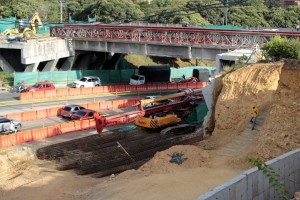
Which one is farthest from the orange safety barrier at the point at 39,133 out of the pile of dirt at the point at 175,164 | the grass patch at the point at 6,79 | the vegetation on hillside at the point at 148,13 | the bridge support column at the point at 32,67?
the vegetation on hillside at the point at 148,13

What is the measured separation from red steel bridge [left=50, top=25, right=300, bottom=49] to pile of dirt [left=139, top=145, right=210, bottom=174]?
21.5 meters

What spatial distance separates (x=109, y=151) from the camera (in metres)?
32.8

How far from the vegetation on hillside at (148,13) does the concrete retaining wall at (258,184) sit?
71.3 meters

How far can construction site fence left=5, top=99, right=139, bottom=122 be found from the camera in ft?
134

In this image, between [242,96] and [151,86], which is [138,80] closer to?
[151,86]

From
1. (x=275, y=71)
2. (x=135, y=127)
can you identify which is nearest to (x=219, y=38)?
(x=135, y=127)

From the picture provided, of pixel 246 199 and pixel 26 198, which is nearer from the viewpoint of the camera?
pixel 246 199

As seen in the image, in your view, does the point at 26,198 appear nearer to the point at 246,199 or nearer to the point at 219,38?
the point at 246,199

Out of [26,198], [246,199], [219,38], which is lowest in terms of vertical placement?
[26,198]

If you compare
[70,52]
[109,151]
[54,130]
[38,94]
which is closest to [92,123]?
[54,130]

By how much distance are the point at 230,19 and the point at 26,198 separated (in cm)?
8918

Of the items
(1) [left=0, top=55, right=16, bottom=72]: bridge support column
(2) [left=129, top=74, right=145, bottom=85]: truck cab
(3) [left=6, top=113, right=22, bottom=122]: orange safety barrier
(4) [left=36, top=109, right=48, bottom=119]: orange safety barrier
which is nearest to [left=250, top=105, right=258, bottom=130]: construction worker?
(4) [left=36, top=109, right=48, bottom=119]: orange safety barrier

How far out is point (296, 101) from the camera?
25.5 metres

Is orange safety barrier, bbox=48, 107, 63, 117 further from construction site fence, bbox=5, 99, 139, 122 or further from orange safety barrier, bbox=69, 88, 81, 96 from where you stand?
orange safety barrier, bbox=69, 88, 81, 96
